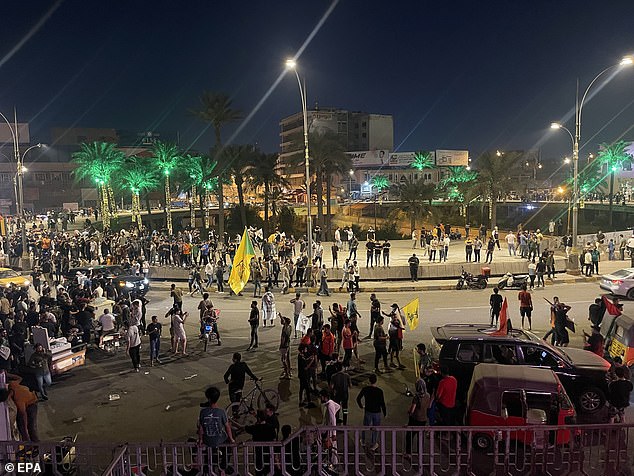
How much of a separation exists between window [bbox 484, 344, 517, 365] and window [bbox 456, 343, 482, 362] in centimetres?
16

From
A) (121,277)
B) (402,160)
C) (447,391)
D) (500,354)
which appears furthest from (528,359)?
(402,160)

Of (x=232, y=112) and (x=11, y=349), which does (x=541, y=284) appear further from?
(x=232, y=112)

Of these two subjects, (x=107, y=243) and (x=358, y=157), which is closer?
(x=107, y=243)

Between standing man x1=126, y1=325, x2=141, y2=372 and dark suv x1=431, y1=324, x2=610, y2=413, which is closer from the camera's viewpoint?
dark suv x1=431, y1=324, x2=610, y2=413

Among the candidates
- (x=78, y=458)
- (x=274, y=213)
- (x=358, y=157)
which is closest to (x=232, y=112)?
(x=274, y=213)

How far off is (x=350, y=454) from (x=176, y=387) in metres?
5.49

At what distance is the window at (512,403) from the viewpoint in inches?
343

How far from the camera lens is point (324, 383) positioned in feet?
42.5

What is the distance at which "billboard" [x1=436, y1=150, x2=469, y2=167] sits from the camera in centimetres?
11888

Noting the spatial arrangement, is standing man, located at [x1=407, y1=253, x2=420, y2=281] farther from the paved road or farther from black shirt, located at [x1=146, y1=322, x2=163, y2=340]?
black shirt, located at [x1=146, y1=322, x2=163, y2=340]

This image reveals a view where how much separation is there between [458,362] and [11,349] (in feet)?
36.3

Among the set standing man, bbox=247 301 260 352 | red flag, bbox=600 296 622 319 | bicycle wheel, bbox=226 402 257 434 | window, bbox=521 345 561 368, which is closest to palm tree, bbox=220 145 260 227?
standing man, bbox=247 301 260 352

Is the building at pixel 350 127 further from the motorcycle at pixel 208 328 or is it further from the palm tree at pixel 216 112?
the motorcycle at pixel 208 328

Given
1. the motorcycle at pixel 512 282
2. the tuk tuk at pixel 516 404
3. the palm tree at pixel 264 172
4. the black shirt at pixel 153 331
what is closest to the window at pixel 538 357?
the tuk tuk at pixel 516 404
